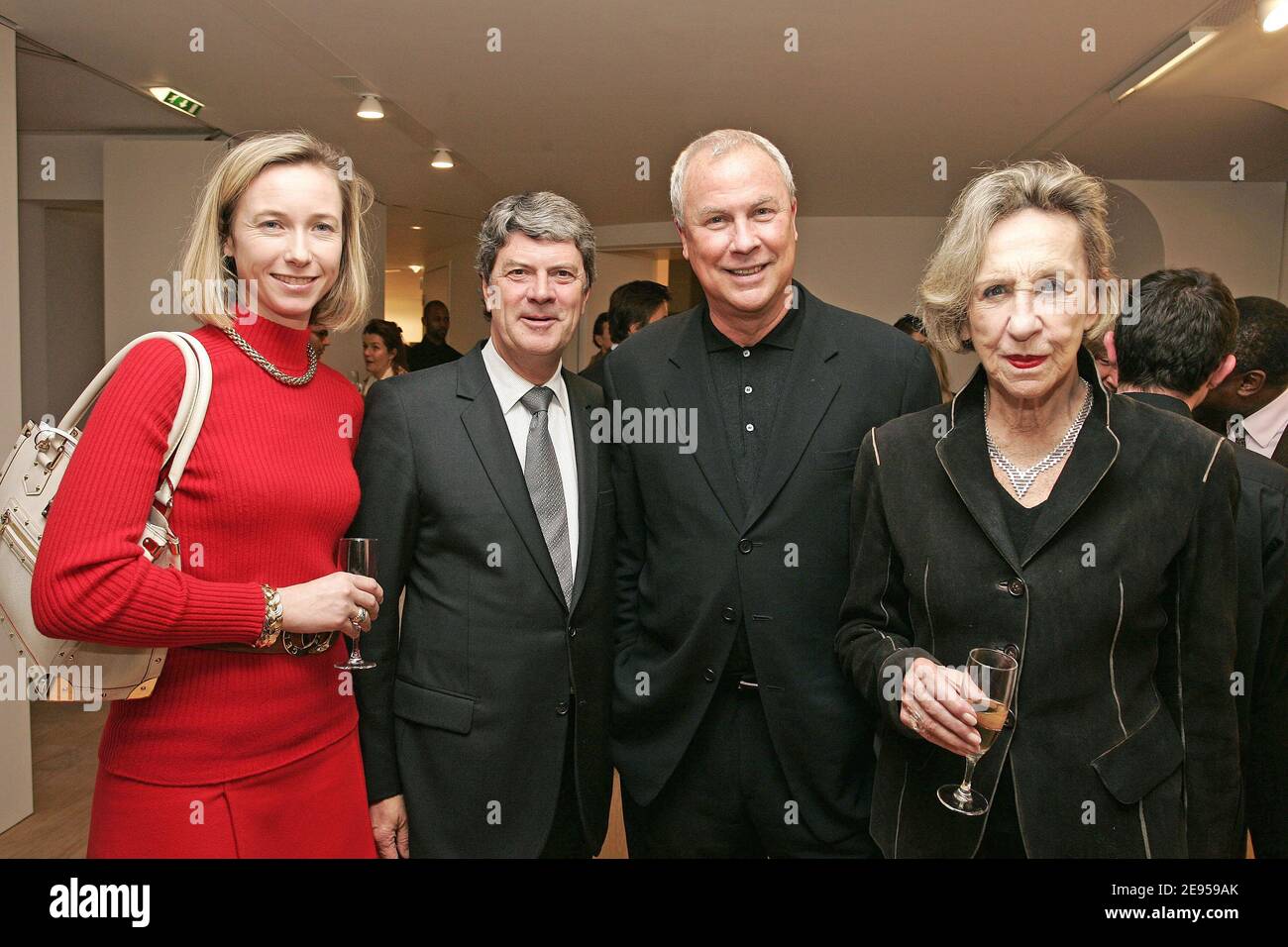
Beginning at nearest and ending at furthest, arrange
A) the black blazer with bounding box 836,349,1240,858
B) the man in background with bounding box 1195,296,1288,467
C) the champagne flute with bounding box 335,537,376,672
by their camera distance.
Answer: the black blazer with bounding box 836,349,1240,858, the champagne flute with bounding box 335,537,376,672, the man in background with bounding box 1195,296,1288,467

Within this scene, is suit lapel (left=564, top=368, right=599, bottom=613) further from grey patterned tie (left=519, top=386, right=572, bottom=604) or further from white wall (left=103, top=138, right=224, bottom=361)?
white wall (left=103, top=138, right=224, bottom=361)

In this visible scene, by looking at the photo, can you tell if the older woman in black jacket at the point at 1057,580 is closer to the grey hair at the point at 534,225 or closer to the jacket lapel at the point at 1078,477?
the jacket lapel at the point at 1078,477

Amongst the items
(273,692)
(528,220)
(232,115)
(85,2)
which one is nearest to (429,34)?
(85,2)

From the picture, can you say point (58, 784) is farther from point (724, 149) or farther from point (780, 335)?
point (724, 149)

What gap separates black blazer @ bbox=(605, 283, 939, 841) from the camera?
181 cm

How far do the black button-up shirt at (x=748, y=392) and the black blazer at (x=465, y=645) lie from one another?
0.35 metres

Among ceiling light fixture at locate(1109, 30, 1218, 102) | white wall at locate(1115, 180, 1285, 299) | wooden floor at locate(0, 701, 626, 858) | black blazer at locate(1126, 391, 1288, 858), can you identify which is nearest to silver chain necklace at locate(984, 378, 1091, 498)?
black blazer at locate(1126, 391, 1288, 858)

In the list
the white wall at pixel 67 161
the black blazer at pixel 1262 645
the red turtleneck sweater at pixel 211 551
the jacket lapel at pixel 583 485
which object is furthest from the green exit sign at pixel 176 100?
the black blazer at pixel 1262 645

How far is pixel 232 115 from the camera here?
614 centimetres

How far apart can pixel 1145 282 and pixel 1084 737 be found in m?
1.23

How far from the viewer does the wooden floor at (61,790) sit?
3.72 metres

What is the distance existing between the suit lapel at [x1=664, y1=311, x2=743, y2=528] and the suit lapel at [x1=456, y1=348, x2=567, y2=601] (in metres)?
0.36

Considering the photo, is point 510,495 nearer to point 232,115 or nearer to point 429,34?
point 429,34

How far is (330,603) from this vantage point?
1640 mm
